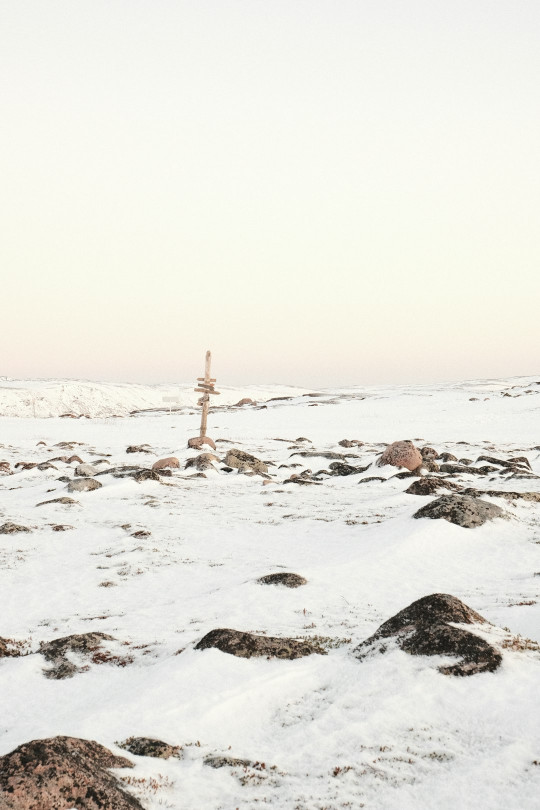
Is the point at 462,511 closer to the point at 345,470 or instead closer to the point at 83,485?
the point at 345,470

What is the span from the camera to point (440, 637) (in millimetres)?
4375

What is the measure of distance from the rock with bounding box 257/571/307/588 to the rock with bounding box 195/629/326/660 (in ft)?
7.04

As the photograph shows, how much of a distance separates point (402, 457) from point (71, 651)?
13436 millimetres

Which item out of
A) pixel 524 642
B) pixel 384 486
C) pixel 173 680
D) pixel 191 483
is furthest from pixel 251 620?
pixel 191 483

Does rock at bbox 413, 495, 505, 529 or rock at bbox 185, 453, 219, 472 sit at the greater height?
rock at bbox 413, 495, 505, 529

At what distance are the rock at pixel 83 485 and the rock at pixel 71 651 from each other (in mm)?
9639

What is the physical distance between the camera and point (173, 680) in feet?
14.2

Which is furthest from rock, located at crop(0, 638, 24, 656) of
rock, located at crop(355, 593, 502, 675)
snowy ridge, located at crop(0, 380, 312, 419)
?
snowy ridge, located at crop(0, 380, 312, 419)

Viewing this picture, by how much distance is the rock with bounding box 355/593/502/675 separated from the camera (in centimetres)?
408

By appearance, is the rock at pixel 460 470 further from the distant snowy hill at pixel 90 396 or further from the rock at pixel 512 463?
the distant snowy hill at pixel 90 396

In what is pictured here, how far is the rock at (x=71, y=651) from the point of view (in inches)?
192

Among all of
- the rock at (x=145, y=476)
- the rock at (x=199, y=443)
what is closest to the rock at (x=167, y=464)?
the rock at (x=145, y=476)

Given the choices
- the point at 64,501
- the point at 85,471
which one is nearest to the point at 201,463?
the point at 85,471

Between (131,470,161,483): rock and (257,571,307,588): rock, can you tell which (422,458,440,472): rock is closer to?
(131,470,161,483): rock
